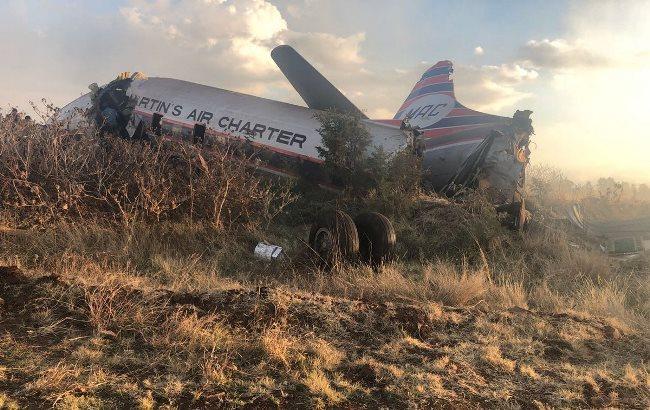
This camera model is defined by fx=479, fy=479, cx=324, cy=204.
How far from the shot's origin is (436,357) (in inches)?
211

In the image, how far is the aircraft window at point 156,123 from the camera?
18.5 meters

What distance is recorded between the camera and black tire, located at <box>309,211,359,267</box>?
966cm

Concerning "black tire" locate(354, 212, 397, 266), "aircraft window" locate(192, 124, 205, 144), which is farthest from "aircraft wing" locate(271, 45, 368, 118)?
"black tire" locate(354, 212, 397, 266)

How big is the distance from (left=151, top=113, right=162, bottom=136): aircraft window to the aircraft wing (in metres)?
6.12

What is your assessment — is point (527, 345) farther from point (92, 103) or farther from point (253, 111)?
point (92, 103)

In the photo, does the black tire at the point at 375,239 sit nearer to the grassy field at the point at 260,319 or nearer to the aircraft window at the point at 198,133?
the grassy field at the point at 260,319

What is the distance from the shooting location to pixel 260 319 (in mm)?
5633

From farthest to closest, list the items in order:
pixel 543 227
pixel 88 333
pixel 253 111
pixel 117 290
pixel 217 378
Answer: pixel 253 111, pixel 543 227, pixel 117 290, pixel 88 333, pixel 217 378

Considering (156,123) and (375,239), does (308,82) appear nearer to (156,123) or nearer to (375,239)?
(156,123)

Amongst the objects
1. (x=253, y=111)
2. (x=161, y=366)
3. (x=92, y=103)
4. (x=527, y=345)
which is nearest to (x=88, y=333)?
(x=161, y=366)

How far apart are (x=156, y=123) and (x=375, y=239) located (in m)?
12.0

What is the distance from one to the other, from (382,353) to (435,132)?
1334 cm

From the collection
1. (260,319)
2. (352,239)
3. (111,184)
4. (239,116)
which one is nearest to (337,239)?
(352,239)

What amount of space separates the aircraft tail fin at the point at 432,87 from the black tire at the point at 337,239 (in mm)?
10372
